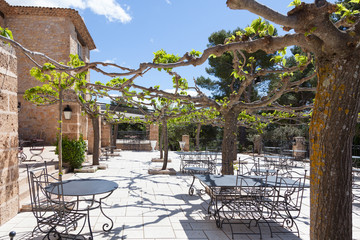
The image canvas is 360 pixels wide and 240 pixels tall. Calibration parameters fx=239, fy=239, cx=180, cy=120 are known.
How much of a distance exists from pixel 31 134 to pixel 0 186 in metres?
10.6

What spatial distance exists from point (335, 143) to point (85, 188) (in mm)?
3016

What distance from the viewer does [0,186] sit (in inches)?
137

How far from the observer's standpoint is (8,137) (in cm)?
377

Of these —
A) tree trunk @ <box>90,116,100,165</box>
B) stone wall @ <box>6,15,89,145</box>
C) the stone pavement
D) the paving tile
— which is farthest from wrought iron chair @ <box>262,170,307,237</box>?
stone wall @ <box>6,15,89,145</box>

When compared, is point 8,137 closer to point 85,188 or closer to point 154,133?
point 85,188

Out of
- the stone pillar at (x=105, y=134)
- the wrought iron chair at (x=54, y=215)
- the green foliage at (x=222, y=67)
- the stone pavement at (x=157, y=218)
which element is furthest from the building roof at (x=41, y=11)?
the wrought iron chair at (x=54, y=215)

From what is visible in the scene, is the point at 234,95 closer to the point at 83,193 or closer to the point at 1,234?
the point at 83,193

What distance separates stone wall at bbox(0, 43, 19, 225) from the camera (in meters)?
3.57

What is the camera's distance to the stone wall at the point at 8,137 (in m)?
3.57

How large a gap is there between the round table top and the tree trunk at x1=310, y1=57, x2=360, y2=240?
2.49 metres

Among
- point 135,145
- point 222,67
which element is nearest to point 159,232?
point 135,145

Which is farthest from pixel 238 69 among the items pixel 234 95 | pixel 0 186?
pixel 0 186

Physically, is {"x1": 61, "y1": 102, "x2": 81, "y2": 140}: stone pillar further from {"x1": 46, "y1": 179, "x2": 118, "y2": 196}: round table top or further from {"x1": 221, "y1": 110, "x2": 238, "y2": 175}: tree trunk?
{"x1": 221, "y1": 110, "x2": 238, "y2": 175}: tree trunk

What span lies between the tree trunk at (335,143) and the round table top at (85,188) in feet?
8.17
